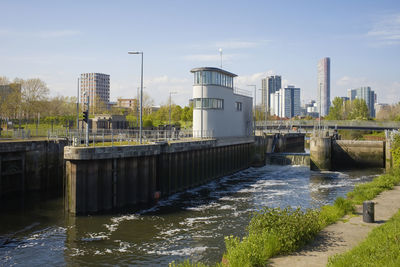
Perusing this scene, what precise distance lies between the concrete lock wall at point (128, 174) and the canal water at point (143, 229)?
4.24ft

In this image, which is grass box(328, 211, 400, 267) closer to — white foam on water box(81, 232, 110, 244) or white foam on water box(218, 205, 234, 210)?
white foam on water box(81, 232, 110, 244)

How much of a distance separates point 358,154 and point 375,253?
50479mm

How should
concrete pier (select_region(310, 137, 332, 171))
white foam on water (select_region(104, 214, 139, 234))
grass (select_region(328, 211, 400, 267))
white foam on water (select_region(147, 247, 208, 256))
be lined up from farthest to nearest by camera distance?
1. concrete pier (select_region(310, 137, 332, 171))
2. white foam on water (select_region(104, 214, 139, 234))
3. white foam on water (select_region(147, 247, 208, 256))
4. grass (select_region(328, 211, 400, 267))

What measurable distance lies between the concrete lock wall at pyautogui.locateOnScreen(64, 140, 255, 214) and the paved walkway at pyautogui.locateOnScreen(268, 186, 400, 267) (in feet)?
57.2

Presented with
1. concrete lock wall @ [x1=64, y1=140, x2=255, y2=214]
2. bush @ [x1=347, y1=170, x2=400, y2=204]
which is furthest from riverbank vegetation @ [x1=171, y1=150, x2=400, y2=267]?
concrete lock wall @ [x1=64, y1=140, x2=255, y2=214]

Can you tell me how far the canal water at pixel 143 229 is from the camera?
1952 centimetres

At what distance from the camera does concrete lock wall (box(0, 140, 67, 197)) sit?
3444 centimetres

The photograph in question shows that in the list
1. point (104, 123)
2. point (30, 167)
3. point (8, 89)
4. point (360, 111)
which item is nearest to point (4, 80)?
point (8, 89)

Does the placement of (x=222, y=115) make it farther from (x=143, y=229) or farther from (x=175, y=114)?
(x=175, y=114)

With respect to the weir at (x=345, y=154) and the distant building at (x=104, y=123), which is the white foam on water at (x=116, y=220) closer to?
the weir at (x=345, y=154)

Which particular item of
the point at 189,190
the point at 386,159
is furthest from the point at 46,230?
the point at 386,159

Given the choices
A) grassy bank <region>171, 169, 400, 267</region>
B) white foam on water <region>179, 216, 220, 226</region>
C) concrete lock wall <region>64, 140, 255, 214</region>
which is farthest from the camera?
concrete lock wall <region>64, 140, 255, 214</region>

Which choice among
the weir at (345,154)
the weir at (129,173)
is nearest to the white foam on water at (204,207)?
the weir at (129,173)

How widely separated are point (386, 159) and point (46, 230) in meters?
49.0
